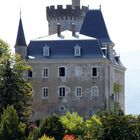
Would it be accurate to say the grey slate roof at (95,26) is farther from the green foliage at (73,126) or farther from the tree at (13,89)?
the green foliage at (73,126)

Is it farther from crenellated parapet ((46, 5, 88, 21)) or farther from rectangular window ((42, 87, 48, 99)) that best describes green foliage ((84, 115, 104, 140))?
crenellated parapet ((46, 5, 88, 21))

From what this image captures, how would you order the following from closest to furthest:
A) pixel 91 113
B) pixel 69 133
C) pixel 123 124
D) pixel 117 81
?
pixel 123 124
pixel 69 133
pixel 91 113
pixel 117 81

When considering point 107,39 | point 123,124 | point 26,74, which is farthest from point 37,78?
point 123,124

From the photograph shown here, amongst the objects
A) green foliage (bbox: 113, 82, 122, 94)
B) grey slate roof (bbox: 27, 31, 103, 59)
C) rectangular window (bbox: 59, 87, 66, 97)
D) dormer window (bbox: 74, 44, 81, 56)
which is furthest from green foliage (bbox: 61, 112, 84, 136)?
green foliage (bbox: 113, 82, 122, 94)

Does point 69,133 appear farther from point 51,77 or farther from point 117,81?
point 117,81

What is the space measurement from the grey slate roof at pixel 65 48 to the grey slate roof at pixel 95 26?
4.05 meters

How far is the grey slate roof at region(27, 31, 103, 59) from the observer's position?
108m

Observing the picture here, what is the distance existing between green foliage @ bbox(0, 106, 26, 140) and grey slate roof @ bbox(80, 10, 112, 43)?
40284 millimetres

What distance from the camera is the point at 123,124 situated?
7462cm

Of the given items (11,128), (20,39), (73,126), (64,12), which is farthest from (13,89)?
(64,12)

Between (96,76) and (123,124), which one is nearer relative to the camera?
(123,124)

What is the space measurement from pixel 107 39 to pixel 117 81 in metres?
5.23

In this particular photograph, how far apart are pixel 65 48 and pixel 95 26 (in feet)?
23.2

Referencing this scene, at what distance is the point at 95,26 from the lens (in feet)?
376
